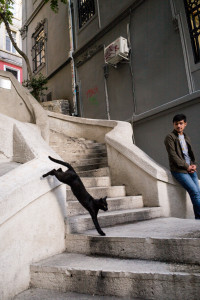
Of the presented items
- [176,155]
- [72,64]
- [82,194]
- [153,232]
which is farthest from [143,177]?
[72,64]

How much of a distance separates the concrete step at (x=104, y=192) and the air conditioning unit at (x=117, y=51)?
5564 millimetres

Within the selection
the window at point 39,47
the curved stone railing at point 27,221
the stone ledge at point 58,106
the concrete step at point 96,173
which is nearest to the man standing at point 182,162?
the concrete step at point 96,173

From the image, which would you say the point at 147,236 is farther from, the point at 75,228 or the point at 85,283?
the point at 75,228

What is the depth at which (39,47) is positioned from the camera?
579 inches

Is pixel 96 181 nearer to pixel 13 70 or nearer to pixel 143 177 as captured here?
pixel 143 177

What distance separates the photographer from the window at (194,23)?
6.18m

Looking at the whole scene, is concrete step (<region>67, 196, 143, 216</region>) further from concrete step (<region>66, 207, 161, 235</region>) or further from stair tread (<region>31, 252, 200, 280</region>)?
stair tread (<region>31, 252, 200, 280</region>)

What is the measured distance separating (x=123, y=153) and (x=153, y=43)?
4.78 meters

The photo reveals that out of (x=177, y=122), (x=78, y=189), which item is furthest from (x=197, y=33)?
(x=78, y=189)

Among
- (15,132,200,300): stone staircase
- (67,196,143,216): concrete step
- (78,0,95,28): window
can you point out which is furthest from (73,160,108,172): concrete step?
(78,0,95,28): window

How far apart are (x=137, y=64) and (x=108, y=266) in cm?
712

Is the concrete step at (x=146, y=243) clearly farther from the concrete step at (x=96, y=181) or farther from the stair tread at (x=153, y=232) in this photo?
the concrete step at (x=96, y=181)

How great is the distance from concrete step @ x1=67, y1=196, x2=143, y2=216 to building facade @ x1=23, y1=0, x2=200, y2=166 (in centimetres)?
293

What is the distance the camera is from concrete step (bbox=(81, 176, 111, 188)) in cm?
406
